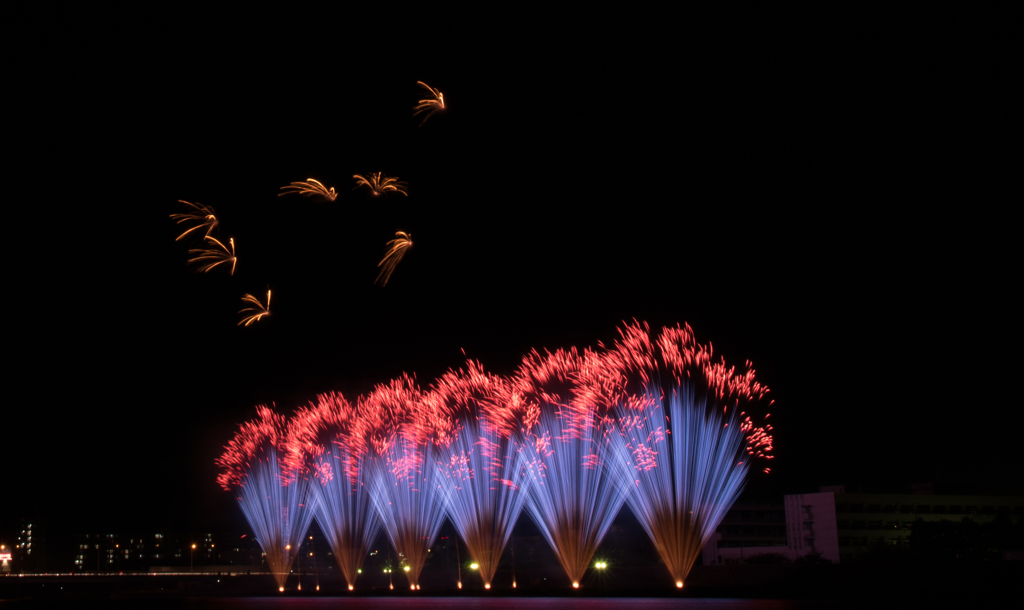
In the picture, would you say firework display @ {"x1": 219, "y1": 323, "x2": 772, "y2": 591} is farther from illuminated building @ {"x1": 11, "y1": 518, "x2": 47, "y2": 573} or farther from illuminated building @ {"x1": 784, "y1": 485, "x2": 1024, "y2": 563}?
illuminated building @ {"x1": 784, "y1": 485, "x2": 1024, "y2": 563}

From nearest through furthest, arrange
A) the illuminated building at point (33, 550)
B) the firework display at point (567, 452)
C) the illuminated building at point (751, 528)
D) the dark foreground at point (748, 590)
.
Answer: the dark foreground at point (748, 590) < the firework display at point (567, 452) < the illuminated building at point (33, 550) < the illuminated building at point (751, 528)

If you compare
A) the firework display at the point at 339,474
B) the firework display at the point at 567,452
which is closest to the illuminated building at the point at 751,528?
the firework display at the point at 339,474

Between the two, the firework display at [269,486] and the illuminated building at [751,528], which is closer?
the firework display at [269,486]

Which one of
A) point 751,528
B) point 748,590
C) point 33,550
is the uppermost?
point 748,590

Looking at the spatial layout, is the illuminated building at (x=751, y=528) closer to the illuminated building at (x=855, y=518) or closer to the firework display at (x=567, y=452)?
the illuminated building at (x=855, y=518)

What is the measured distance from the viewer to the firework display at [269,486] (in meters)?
40.1

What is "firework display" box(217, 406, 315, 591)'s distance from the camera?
4009 centimetres

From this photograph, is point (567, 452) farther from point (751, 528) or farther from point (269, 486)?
point (751, 528)

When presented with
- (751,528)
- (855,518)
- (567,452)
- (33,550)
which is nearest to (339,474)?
(567,452)

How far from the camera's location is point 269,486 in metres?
40.7

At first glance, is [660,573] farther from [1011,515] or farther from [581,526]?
[1011,515]

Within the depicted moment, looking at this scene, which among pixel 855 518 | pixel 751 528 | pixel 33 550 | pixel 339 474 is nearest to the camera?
pixel 339 474

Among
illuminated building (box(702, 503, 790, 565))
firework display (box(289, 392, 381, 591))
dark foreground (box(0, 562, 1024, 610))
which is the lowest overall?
illuminated building (box(702, 503, 790, 565))

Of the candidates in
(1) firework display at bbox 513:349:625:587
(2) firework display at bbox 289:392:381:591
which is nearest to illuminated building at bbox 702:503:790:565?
(2) firework display at bbox 289:392:381:591
